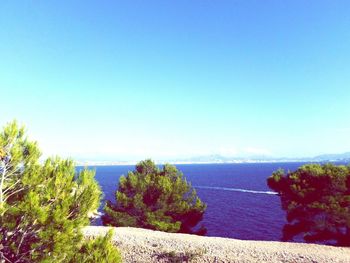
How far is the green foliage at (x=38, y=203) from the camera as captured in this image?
1393 centimetres

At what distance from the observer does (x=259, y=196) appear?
320ft

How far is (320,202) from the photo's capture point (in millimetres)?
30875

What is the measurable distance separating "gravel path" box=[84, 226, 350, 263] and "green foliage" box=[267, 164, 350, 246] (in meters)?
3.66

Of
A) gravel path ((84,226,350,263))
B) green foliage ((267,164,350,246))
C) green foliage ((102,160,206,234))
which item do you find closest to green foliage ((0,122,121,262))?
gravel path ((84,226,350,263))

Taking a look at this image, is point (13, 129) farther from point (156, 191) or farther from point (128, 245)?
point (156, 191)

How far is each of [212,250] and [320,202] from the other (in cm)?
1287

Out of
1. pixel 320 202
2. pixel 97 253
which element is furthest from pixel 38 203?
pixel 320 202

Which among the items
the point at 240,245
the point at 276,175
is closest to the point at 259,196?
the point at 276,175

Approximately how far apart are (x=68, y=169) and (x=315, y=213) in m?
25.2

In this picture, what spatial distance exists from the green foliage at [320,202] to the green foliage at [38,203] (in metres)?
22.9

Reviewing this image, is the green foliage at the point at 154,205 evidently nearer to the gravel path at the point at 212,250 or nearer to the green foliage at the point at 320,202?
the gravel path at the point at 212,250

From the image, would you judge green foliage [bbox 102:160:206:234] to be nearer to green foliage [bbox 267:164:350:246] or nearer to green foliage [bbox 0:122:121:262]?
green foliage [bbox 267:164:350:246]

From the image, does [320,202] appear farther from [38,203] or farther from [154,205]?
[38,203]

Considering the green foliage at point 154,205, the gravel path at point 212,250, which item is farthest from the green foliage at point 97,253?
the green foliage at point 154,205
